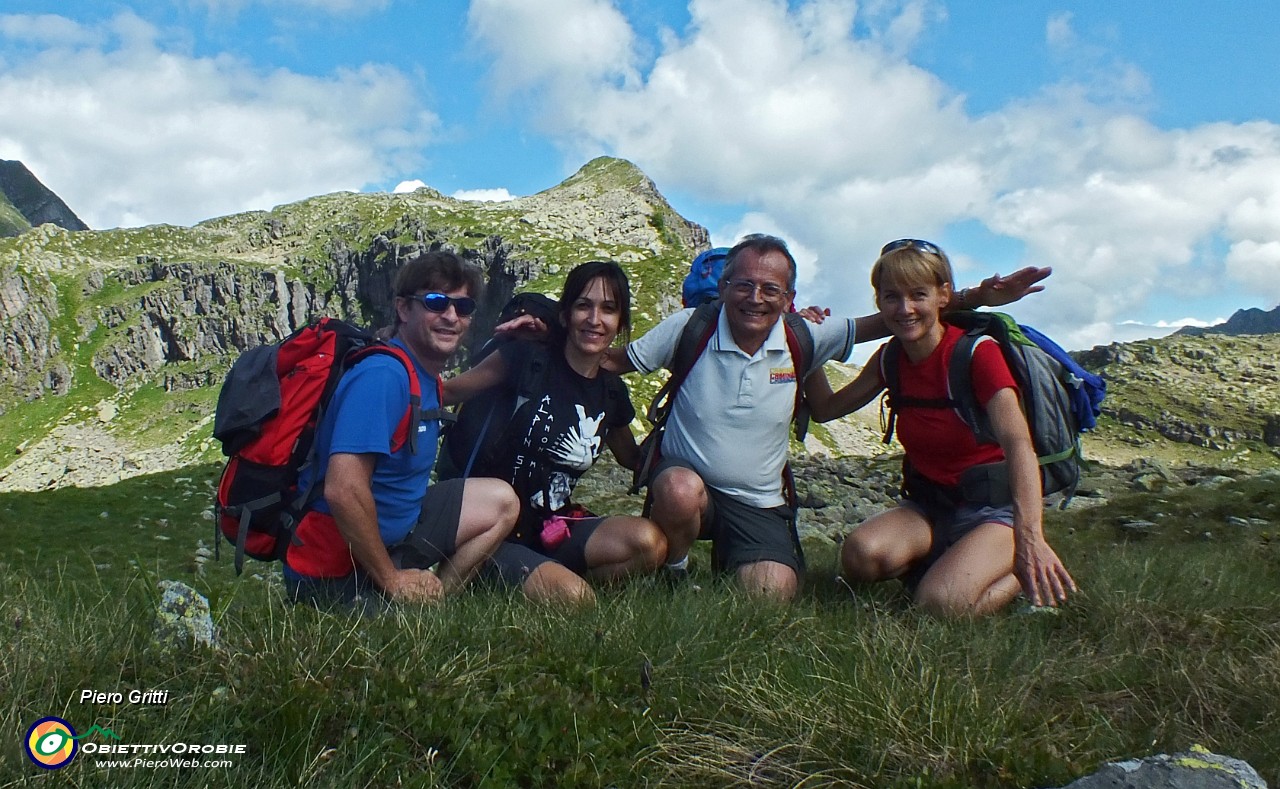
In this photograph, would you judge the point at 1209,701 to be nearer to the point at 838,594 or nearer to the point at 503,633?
the point at 838,594

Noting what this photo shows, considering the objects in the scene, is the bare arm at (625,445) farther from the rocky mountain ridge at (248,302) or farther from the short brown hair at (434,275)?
the rocky mountain ridge at (248,302)

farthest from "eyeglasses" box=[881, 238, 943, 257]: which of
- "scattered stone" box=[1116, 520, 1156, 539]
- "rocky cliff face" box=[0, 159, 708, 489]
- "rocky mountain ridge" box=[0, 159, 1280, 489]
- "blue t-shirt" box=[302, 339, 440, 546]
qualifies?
"rocky cliff face" box=[0, 159, 708, 489]

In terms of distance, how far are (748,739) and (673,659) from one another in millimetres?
619

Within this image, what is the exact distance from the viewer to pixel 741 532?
17.5 feet

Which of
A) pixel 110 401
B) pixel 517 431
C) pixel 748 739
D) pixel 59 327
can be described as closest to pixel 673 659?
pixel 748 739

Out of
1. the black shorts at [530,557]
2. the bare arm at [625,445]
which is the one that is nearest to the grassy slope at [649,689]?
the black shorts at [530,557]

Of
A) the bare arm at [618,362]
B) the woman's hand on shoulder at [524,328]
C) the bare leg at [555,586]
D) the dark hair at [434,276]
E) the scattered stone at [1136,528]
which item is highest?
the dark hair at [434,276]

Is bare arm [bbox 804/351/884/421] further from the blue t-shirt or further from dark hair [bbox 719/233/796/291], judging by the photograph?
the blue t-shirt

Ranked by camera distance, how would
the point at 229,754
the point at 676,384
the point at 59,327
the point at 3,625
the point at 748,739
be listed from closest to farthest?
the point at 229,754 < the point at 748,739 < the point at 3,625 < the point at 676,384 < the point at 59,327

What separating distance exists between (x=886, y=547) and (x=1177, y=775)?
2808 millimetres

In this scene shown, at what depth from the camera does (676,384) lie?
5555mm

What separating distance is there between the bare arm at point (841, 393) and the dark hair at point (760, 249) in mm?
791

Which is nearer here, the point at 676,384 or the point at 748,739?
the point at 748,739

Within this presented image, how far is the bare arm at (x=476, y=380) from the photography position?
204 inches
